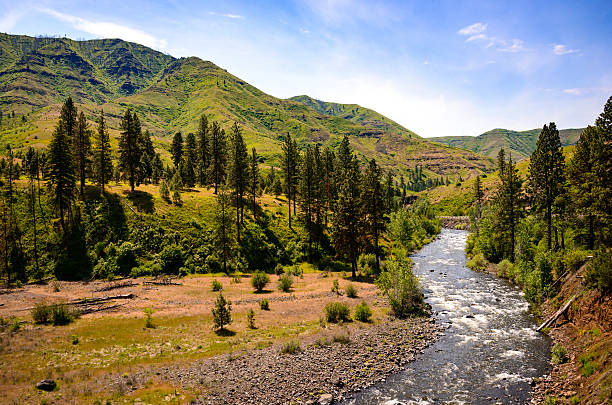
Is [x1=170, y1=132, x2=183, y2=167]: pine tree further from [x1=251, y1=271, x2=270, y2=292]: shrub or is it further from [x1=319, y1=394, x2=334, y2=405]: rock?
[x1=319, y1=394, x2=334, y2=405]: rock

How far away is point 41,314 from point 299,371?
2580cm

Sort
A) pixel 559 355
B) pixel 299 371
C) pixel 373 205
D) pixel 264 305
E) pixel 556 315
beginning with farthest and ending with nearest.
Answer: pixel 373 205 → pixel 264 305 → pixel 556 315 → pixel 559 355 → pixel 299 371

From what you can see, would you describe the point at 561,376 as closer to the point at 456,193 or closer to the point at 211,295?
the point at 211,295

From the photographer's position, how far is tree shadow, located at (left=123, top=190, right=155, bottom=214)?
202ft

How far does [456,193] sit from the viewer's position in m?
182

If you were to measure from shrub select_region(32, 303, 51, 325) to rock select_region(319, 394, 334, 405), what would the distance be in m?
27.7

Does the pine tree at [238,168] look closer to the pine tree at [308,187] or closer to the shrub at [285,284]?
the pine tree at [308,187]

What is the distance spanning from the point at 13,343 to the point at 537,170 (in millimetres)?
64091

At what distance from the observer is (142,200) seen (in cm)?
6431

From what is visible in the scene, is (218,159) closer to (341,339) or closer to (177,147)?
(177,147)

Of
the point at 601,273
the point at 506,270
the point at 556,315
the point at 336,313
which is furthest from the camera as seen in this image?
the point at 506,270

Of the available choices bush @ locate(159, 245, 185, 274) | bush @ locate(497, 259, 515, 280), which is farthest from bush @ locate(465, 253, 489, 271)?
bush @ locate(159, 245, 185, 274)

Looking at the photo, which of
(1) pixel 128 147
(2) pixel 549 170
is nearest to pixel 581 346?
(2) pixel 549 170

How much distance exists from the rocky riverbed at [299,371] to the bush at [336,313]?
3624 millimetres
